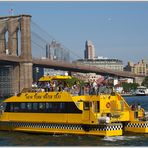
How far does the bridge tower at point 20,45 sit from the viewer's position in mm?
84750

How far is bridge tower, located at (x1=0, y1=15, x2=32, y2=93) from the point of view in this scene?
84750mm

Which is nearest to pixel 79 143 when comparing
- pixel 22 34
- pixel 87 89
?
pixel 87 89

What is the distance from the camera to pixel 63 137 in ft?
75.9

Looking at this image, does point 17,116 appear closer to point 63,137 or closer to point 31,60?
point 63,137

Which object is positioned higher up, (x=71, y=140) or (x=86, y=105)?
(x=86, y=105)

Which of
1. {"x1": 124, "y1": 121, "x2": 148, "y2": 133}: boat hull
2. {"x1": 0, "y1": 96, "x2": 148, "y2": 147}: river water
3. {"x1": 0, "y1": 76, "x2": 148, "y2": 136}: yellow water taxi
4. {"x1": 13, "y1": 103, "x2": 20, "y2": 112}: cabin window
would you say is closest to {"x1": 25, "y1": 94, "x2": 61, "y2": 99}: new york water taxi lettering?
{"x1": 0, "y1": 76, "x2": 148, "y2": 136}: yellow water taxi

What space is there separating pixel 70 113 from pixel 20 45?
222 feet

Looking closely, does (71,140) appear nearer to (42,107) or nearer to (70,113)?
(70,113)

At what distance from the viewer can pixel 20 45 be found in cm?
8988

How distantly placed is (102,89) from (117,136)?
110 inches

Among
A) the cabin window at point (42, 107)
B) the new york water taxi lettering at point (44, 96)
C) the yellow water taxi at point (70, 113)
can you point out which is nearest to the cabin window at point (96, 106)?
the yellow water taxi at point (70, 113)

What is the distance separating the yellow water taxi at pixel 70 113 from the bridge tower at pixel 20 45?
2251 inches

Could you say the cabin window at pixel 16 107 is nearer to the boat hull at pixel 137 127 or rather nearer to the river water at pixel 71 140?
the river water at pixel 71 140

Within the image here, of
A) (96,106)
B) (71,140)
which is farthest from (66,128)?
(96,106)
